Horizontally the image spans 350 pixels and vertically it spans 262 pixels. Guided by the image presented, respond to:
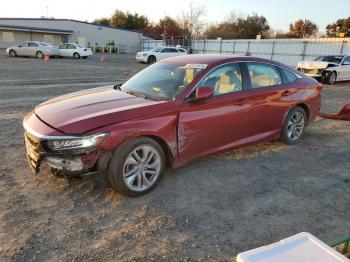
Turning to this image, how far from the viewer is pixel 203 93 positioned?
14.0 feet

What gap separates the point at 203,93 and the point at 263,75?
1603 mm

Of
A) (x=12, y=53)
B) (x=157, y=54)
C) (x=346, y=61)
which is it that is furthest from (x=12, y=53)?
(x=346, y=61)

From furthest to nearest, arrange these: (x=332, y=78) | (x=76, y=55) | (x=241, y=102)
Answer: (x=76, y=55) < (x=332, y=78) < (x=241, y=102)

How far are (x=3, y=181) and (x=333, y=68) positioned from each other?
627 inches

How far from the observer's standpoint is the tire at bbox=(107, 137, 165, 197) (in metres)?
3.70

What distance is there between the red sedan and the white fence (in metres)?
21.0

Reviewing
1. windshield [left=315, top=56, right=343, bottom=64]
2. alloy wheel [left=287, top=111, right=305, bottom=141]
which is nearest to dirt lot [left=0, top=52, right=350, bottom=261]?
alloy wheel [left=287, top=111, right=305, bottom=141]

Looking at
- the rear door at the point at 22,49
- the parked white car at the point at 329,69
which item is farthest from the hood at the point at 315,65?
the rear door at the point at 22,49

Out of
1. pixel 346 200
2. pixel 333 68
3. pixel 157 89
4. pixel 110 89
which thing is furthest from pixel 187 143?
pixel 333 68

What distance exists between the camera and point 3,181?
421 centimetres

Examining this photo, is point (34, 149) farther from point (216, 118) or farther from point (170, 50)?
point (170, 50)

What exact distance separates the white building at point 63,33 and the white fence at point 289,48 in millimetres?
24927

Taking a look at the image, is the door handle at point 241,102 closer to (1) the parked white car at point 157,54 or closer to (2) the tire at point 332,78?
(2) the tire at point 332,78

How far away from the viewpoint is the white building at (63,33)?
152ft
